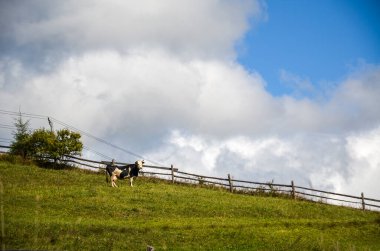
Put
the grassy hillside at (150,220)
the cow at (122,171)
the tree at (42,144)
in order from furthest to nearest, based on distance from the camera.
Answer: the tree at (42,144), the cow at (122,171), the grassy hillside at (150,220)

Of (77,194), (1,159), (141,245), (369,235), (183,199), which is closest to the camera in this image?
(141,245)

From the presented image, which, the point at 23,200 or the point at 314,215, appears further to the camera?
the point at 314,215

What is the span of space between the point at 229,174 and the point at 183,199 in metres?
11.4

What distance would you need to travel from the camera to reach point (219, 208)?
26453mm

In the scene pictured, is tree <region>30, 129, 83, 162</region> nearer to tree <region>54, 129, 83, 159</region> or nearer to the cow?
tree <region>54, 129, 83, 159</region>

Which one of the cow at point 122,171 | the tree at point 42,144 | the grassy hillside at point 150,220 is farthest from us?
the tree at point 42,144

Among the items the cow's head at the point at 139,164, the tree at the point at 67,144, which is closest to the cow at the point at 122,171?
the cow's head at the point at 139,164

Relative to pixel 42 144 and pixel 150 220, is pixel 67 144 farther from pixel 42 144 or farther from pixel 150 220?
pixel 150 220

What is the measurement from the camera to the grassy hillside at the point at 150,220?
51.0 feet

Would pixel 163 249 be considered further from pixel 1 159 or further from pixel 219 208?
pixel 1 159

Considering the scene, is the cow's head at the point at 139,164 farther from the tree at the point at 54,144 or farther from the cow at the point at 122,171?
the tree at the point at 54,144

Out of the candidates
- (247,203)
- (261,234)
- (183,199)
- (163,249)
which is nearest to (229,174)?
(247,203)

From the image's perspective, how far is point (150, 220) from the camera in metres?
21.1

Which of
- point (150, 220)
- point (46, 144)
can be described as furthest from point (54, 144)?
point (150, 220)
